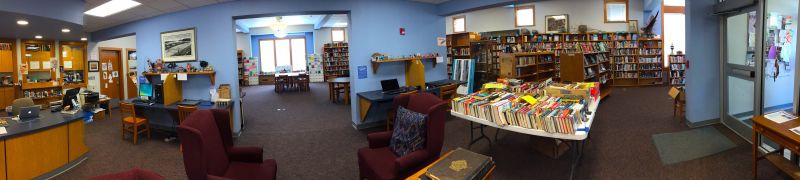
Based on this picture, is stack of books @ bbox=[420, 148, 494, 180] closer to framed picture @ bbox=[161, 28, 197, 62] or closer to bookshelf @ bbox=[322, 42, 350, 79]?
framed picture @ bbox=[161, 28, 197, 62]

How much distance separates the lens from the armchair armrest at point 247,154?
9.79 ft

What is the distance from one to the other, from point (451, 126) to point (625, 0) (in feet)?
29.2

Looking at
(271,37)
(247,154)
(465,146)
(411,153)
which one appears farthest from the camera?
(271,37)

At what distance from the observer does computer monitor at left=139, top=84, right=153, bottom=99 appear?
586cm

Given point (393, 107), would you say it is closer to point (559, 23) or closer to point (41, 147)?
point (41, 147)

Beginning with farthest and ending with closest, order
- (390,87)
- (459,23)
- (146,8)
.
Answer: (459,23) → (390,87) → (146,8)

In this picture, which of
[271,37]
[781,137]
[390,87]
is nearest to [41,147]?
[390,87]

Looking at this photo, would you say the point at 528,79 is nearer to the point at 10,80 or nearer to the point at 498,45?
the point at 498,45

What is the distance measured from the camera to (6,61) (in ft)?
28.8

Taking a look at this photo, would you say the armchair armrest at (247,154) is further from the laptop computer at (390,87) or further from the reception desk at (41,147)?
the laptop computer at (390,87)

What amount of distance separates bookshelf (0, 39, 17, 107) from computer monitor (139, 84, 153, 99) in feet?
20.1

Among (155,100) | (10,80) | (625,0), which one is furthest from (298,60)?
(625,0)

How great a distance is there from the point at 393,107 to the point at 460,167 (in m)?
1.49

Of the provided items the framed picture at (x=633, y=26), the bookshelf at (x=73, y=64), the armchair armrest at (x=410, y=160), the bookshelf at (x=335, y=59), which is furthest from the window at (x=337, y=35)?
the armchair armrest at (x=410, y=160)
